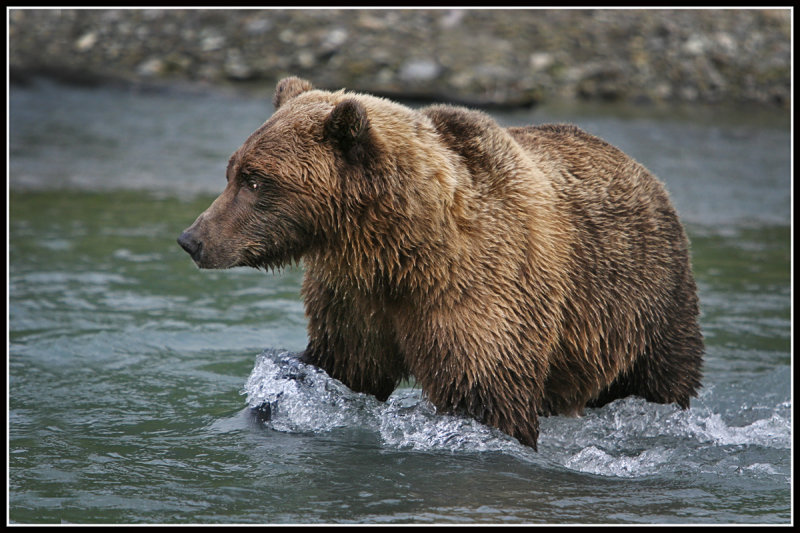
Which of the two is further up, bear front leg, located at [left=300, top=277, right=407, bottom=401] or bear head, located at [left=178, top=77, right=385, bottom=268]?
bear head, located at [left=178, top=77, right=385, bottom=268]

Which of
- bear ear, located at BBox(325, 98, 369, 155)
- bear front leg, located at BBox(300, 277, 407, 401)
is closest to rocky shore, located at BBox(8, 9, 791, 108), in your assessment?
bear front leg, located at BBox(300, 277, 407, 401)

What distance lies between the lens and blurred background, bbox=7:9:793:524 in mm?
5051

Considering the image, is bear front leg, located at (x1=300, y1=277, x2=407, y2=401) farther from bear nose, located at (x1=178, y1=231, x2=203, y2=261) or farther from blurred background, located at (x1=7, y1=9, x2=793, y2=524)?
bear nose, located at (x1=178, y1=231, x2=203, y2=261)

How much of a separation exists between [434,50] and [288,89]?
38.7 ft

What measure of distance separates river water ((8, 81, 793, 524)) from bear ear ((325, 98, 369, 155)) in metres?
1.42

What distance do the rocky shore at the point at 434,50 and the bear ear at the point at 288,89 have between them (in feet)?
34.8

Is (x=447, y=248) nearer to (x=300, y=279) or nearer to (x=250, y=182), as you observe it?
(x=250, y=182)

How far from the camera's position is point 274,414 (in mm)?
5965

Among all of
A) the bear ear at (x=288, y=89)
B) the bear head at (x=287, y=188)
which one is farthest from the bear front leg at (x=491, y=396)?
the bear ear at (x=288, y=89)

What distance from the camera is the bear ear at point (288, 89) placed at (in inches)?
213

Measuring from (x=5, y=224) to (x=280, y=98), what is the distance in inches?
203

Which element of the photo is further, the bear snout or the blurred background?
the blurred background

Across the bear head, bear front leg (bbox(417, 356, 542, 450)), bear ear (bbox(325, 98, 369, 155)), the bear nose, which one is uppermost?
bear ear (bbox(325, 98, 369, 155))

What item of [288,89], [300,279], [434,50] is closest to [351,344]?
[288,89]
